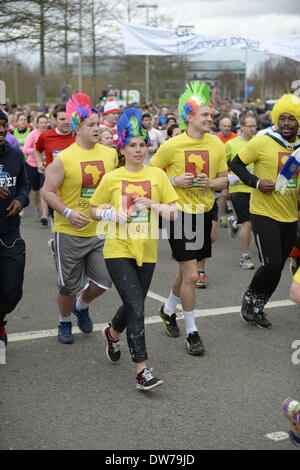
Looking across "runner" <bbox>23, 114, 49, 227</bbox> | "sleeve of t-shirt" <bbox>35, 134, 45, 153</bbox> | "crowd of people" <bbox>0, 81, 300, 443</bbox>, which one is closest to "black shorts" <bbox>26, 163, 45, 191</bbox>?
"runner" <bbox>23, 114, 49, 227</bbox>

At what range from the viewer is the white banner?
13.3 meters

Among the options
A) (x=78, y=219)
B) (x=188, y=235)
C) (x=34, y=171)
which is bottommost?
(x=34, y=171)

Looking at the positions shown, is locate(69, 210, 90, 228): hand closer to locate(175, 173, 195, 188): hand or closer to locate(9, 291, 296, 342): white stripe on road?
locate(175, 173, 195, 188): hand

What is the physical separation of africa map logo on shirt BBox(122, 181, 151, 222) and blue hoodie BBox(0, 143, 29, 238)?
1.08 meters

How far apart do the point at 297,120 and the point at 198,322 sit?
2.07m

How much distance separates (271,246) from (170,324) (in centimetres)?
114

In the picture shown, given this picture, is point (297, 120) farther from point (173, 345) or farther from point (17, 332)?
point (17, 332)

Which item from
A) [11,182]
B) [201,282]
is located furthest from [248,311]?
[11,182]

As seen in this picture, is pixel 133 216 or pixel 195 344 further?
pixel 195 344

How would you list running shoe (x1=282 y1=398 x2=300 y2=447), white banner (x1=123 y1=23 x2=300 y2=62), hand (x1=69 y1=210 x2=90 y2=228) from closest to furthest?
running shoe (x1=282 y1=398 x2=300 y2=447) < hand (x1=69 y1=210 x2=90 y2=228) < white banner (x1=123 y1=23 x2=300 y2=62)

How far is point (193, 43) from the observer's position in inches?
553

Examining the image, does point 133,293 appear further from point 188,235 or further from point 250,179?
point 250,179

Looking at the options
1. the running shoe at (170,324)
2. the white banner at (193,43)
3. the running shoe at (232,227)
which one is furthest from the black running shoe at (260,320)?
the white banner at (193,43)

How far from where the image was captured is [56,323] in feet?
21.0
